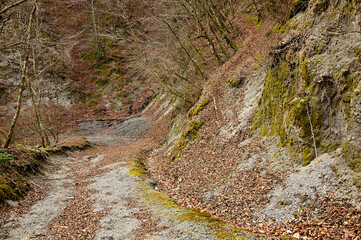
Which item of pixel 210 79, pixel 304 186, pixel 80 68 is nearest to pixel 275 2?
pixel 210 79

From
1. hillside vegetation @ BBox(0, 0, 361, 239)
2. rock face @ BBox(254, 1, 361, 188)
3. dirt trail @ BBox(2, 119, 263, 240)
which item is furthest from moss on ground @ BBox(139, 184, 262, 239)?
rock face @ BBox(254, 1, 361, 188)

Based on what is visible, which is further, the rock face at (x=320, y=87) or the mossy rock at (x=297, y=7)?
the mossy rock at (x=297, y=7)

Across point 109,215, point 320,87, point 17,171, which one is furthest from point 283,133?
point 17,171

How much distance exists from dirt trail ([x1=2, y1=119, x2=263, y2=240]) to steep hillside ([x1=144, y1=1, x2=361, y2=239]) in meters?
0.88

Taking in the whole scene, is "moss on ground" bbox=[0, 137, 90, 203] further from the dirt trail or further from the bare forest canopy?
the bare forest canopy

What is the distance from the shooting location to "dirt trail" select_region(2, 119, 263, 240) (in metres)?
4.61

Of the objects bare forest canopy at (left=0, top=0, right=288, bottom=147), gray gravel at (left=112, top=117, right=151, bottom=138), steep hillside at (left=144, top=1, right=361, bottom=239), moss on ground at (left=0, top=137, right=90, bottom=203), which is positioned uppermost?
bare forest canopy at (left=0, top=0, right=288, bottom=147)

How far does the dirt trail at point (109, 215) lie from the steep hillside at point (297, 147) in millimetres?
878

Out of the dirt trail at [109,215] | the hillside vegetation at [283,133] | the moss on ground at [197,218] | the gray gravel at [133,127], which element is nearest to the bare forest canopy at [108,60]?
the hillside vegetation at [283,133]

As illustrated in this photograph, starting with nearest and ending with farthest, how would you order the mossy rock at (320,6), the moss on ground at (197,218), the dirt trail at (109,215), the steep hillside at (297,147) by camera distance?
the moss on ground at (197,218) → the steep hillside at (297,147) → the dirt trail at (109,215) → the mossy rock at (320,6)

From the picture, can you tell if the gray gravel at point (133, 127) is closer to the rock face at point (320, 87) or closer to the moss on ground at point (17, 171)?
the moss on ground at point (17, 171)

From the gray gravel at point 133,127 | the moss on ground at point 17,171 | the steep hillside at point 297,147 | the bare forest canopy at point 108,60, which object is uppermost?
the bare forest canopy at point 108,60

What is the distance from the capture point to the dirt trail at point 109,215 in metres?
4.61

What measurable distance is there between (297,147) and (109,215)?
514 centimetres
